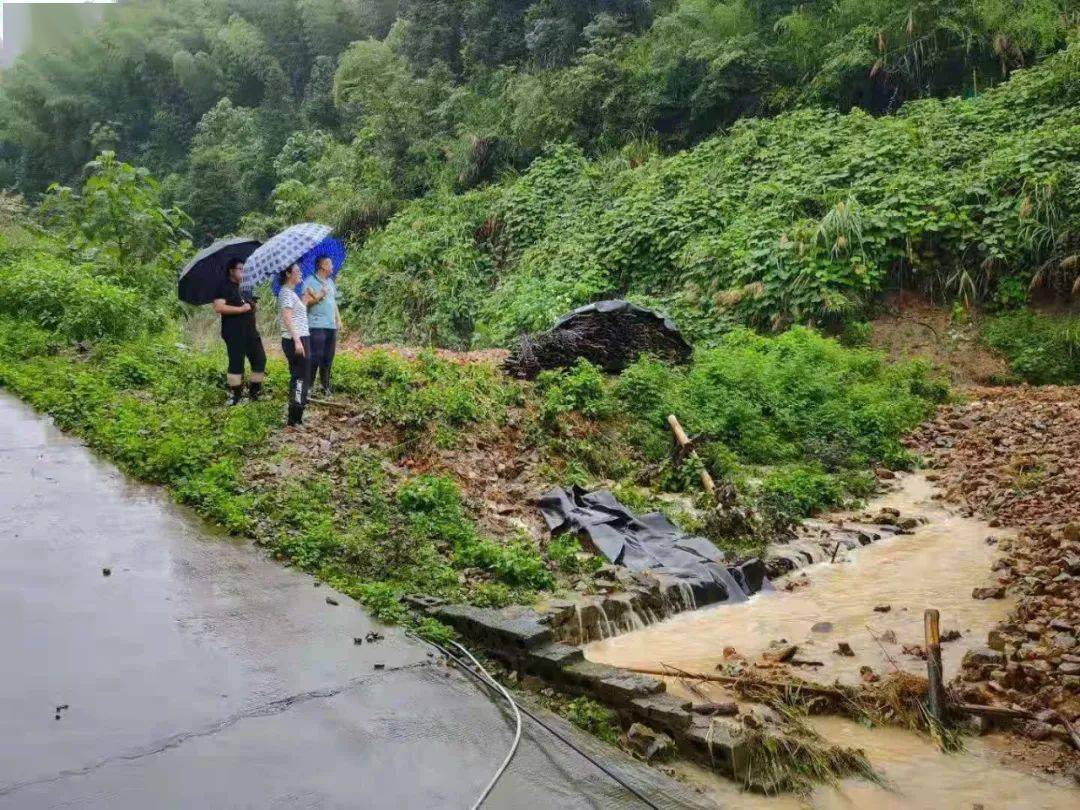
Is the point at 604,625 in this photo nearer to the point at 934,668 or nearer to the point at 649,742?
the point at 649,742

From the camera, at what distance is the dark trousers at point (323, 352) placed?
9.79 m

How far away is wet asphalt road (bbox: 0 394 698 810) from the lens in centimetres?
404

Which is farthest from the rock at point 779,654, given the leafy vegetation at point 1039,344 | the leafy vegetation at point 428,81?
the leafy vegetation at point 428,81

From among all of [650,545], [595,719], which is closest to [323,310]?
[650,545]

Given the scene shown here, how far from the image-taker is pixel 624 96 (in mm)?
23781

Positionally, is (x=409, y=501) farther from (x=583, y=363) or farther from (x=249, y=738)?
(x=583, y=363)

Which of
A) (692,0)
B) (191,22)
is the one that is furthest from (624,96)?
(191,22)

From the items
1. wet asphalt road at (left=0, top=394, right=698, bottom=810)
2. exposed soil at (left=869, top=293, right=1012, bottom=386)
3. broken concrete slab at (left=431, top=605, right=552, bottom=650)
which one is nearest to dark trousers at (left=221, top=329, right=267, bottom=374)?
wet asphalt road at (left=0, top=394, right=698, bottom=810)

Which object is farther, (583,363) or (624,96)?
(624,96)

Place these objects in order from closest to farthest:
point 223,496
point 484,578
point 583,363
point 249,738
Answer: point 249,738 < point 484,578 < point 223,496 < point 583,363

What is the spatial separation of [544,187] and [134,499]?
17.0 meters

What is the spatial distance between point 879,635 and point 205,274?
7.08m

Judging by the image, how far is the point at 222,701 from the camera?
185 inches

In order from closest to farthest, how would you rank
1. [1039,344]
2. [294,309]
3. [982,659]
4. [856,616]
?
[982,659], [856,616], [294,309], [1039,344]
